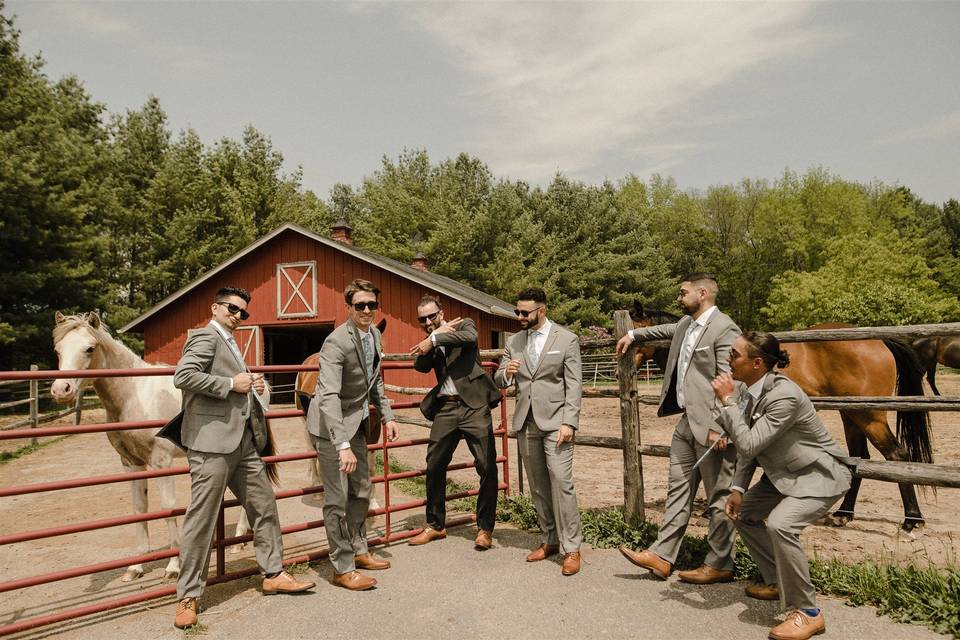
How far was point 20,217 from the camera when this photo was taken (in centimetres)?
1948

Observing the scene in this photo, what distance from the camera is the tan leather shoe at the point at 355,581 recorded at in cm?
420

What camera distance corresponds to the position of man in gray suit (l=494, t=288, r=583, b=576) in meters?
4.54

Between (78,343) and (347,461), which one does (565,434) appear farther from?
(78,343)

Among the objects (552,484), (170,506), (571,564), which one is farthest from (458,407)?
(170,506)

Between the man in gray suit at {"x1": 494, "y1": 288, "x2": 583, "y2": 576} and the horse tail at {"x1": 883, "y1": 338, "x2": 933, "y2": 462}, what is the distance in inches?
120

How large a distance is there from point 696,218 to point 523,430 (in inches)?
1856

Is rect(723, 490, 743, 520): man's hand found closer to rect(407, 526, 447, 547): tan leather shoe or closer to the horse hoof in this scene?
rect(407, 526, 447, 547): tan leather shoe

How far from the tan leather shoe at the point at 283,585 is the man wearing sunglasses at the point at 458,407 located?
4.31 feet

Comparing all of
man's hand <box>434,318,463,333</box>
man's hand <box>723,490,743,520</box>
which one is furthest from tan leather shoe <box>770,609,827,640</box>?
man's hand <box>434,318,463,333</box>

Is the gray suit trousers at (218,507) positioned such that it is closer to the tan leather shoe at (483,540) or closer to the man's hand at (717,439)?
the tan leather shoe at (483,540)

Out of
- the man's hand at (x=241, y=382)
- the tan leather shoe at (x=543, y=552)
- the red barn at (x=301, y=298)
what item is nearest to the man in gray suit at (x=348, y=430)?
the man's hand at (x=241, y=382)

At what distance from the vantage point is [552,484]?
182 inches

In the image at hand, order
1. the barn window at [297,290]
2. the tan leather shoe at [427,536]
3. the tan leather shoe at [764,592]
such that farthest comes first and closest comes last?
the barn window at [297,290] < the tan leather shoe at [427,536] < the tan leather shoe at [764,592]

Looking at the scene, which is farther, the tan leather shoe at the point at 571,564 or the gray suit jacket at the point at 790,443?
the tan leather shoe at the point at 571,564
